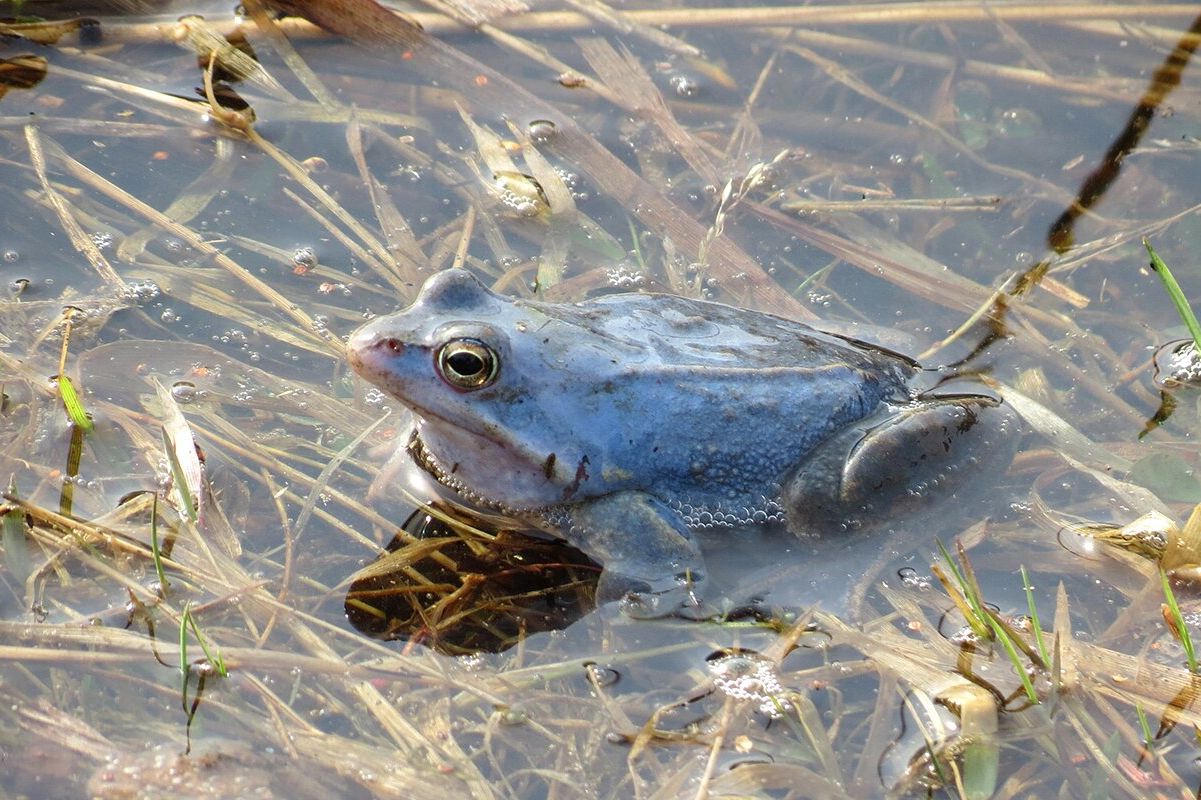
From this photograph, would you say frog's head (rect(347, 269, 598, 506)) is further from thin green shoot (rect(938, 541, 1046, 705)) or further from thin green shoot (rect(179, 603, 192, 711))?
thin green shoot (rect(938, 541, 1046, 705))

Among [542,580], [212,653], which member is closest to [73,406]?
[212,653]

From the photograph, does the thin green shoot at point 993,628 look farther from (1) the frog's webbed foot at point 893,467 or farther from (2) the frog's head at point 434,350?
(2) the frog's head at point 434,350

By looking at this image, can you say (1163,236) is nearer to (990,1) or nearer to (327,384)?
(990,1)

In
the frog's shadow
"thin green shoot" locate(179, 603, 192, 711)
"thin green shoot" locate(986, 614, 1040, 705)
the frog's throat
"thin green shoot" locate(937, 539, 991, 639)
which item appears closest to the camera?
"thin green shoot" locate(179, 603, 192, 711)

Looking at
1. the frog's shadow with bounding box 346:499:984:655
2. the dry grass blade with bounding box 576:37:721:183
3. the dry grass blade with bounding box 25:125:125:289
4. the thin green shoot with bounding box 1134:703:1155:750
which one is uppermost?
the dry grass blade with bounding box 576:37:721:183

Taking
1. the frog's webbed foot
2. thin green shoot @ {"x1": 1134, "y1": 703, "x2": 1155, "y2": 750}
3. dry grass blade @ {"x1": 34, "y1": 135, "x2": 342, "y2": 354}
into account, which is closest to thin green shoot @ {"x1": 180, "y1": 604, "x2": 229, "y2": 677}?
dry grass blade @ {"x1": 34, "y1": 135, "x2": 342, "y2": 354}

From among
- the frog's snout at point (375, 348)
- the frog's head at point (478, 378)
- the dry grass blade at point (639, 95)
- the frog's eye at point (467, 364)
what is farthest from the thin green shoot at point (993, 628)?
the dry grass blade at point (639, 95)

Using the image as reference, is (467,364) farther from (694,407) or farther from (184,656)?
(184,656)
